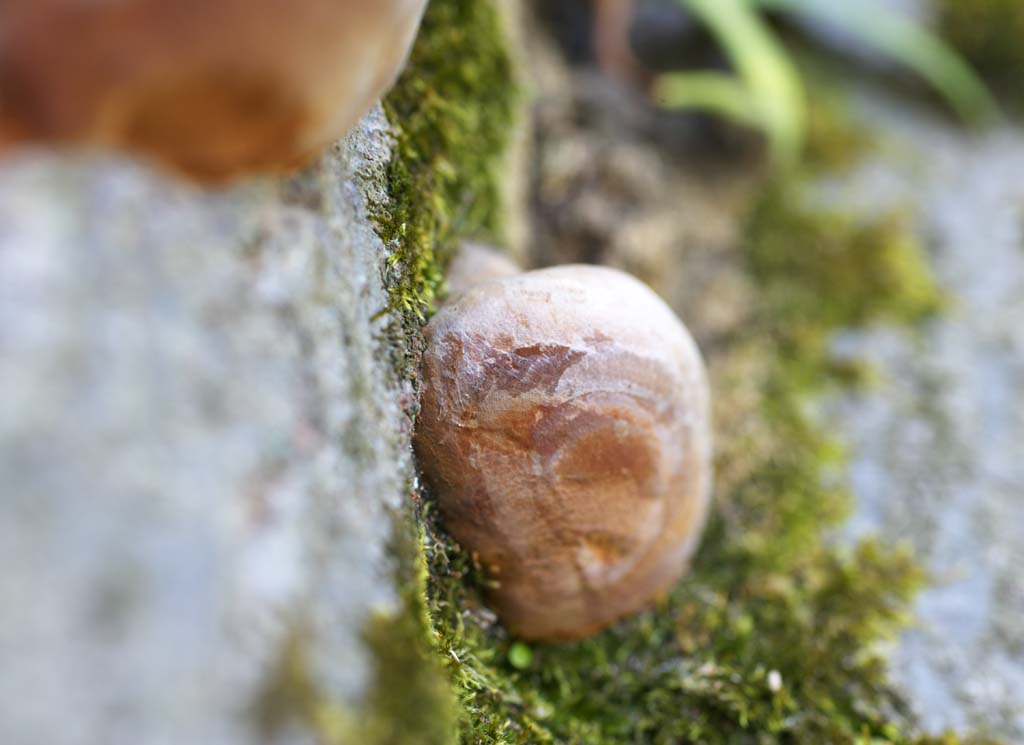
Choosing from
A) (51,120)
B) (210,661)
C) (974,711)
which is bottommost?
(974,711)

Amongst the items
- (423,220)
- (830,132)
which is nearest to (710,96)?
(830,132)

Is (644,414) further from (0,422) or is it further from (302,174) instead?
(0,422)

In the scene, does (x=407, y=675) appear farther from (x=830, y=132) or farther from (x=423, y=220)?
(x=830, y=132)

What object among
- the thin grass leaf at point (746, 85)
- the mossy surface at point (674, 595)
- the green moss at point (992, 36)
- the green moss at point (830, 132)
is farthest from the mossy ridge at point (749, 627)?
the green moss at point (992, 36)

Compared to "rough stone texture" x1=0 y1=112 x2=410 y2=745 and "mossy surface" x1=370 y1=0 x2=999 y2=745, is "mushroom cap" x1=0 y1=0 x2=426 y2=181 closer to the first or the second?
"rough stone texture" x1=0 y1=112 x2=410 y2=745

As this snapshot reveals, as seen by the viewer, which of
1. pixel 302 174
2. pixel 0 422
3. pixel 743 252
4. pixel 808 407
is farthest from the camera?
pixel 743 252

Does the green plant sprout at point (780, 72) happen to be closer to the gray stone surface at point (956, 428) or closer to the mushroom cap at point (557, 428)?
the gray stone surface at point (956, 428)

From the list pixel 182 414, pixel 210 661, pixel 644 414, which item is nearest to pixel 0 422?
pixel 182 414
